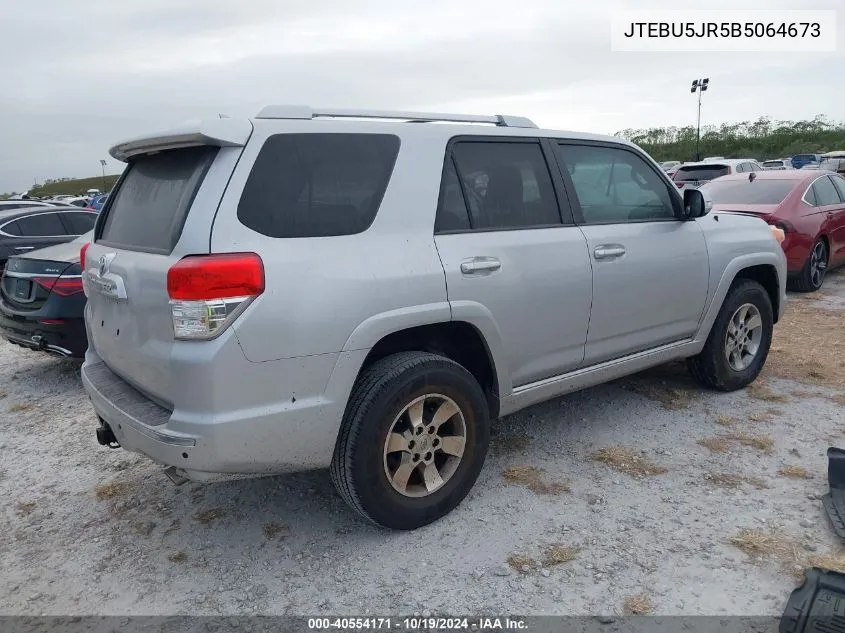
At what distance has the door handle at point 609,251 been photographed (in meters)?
3.60

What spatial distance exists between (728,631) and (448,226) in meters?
2.00

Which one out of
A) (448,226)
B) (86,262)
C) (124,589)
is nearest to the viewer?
(124,589)

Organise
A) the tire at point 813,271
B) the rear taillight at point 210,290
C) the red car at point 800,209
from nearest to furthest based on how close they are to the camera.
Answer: the rear taillight at point 210,290, the red car at point 800,209, the tire at point 813,271

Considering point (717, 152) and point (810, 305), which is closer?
point (810, 305)

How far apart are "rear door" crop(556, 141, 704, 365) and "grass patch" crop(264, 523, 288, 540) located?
188 centimetres

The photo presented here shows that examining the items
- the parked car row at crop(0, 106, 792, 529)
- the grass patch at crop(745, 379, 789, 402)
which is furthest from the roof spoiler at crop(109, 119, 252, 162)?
the grass patch at crop(745, 379, 789, 402)

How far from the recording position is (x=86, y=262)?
3301 mm

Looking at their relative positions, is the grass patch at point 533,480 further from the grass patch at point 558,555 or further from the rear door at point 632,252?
the rear door at point 632,252

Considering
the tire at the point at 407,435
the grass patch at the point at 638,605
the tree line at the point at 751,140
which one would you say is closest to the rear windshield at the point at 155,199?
the tire at the point at 407,435

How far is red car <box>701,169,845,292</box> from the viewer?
26.3 ft

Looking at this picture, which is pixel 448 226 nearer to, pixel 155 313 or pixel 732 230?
pixel 155 313

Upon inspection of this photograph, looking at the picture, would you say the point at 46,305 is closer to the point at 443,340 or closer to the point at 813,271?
the point at 443,340

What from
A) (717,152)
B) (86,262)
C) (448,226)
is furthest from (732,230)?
(717,152)

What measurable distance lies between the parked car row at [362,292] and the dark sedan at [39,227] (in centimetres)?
668
